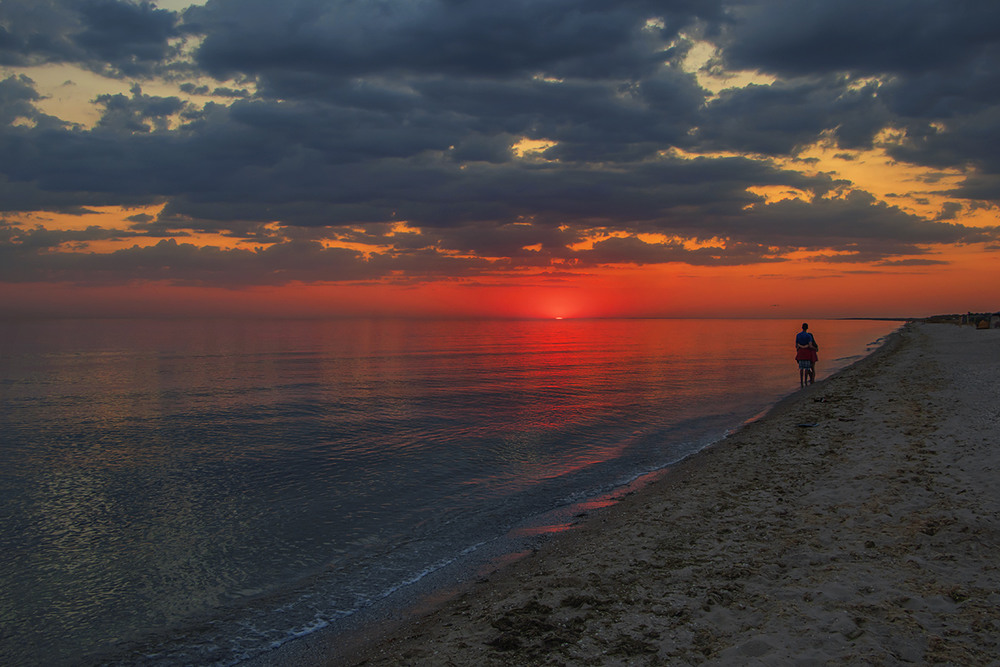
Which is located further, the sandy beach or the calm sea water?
the calm sea water

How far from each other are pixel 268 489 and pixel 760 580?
494 inches

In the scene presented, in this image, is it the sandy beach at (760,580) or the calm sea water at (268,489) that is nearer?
the sandy beach at (760,580)

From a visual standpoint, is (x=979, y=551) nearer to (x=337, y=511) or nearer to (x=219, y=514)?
(x=337, y=511)

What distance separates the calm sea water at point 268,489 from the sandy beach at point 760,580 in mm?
1902

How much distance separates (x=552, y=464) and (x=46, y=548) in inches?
495

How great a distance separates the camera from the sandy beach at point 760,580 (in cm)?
562

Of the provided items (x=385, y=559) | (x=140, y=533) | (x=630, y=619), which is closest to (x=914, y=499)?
(x=630, y=619)

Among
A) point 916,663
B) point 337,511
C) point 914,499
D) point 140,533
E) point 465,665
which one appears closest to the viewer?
point 916,663

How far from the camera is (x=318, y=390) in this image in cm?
3572

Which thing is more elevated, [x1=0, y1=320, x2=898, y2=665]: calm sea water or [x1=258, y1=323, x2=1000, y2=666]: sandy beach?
[x1=258, y1=323, x2=1000, y2=666]: sandy beach

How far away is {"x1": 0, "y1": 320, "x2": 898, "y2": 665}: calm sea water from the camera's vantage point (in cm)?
844

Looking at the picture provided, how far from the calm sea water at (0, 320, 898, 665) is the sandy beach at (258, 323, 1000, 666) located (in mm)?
1902

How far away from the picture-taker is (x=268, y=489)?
14898mm

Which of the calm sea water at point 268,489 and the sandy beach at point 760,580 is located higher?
the sandy beach at point 760,580
